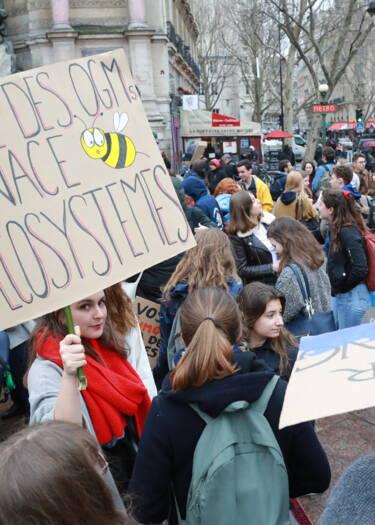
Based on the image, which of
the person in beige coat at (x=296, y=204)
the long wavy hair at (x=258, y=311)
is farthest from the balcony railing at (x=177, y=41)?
the long wavy hair at (x=258, y=311)

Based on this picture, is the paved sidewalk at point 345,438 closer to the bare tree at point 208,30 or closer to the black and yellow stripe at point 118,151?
the black and yellow stripe at point 118,151

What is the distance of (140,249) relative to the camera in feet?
7.86

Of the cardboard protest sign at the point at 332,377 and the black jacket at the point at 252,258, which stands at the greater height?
the cardboard protest sign at the point at 332,377

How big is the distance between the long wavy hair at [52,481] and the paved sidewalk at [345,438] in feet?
8.47

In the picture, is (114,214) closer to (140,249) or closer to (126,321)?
(140,249)

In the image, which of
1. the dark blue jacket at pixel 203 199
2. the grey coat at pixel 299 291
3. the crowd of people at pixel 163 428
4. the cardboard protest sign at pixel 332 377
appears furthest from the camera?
the dark blue jacket at pixel 203 199

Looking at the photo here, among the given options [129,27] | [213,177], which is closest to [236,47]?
[129,27]

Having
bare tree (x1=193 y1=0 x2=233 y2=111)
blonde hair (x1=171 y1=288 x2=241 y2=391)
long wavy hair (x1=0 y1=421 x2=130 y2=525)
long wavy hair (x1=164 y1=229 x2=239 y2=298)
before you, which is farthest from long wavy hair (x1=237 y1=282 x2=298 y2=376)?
bare tree (x1=193 y1=0 x2=233 y2=111)

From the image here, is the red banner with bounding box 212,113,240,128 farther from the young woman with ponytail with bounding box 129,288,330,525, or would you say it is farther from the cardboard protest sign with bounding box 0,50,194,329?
the young woman with ponytail with bounding box 129,288,330,525

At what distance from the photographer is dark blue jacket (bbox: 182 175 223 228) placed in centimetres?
735

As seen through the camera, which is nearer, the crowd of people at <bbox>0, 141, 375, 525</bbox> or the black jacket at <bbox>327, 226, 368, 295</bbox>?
the crowd of people at <bbox>0, 141, 375, 525</bbox>

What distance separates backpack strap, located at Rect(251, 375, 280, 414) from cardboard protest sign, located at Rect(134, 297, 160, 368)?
2452mm

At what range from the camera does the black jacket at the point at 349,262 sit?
15.4 feet

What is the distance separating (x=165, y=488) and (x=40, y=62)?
77.5 ft
